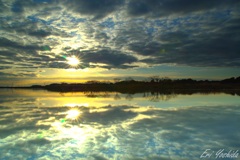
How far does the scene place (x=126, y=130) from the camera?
31.4 ft

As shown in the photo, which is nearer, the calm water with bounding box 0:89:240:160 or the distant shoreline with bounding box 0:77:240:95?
the calm water with bounding box 0:89:240:160

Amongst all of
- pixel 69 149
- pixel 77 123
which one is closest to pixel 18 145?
pixel 69 149

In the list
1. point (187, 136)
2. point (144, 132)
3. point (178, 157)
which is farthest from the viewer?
point (144, 132)

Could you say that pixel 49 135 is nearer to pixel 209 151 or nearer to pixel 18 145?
pixel 18 145

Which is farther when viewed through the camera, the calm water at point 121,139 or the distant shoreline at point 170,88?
the distant shoreline at point 170,88

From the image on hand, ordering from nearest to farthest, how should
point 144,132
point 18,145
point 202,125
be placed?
point 18,145 < point 144,132 < point 202,125

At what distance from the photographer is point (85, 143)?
769 centimetres

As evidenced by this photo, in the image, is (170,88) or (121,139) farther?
(170,88)

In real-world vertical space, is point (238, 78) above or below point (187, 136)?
above

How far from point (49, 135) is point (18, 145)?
149 centimetres

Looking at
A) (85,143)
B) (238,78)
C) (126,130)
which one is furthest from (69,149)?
(238,78)

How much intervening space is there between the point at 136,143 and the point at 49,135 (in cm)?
366

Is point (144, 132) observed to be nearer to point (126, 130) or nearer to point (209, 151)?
point (126, 130)

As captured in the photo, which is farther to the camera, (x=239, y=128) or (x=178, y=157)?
(x=239, y=128)
